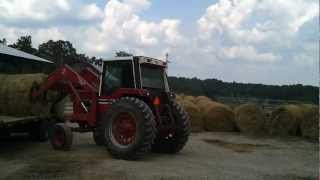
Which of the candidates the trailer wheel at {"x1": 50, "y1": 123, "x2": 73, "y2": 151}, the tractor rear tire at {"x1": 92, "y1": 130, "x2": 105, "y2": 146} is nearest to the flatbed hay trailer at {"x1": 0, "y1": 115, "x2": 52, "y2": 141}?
the trailer wheel at {"x1": 50, "y1": 123, "x2": 73, "y2": 151}

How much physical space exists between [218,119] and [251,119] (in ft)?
4.08

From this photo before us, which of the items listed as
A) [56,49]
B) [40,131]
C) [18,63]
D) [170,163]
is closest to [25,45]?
[56,49]

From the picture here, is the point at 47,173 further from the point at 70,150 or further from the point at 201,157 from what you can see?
the point at 201,157

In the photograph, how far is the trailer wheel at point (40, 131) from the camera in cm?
1440

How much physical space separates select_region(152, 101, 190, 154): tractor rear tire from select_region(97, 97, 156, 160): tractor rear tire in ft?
3.00

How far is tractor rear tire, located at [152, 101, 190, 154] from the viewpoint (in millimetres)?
13070

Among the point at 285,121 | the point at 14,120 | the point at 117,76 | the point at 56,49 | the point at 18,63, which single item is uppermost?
the point at 56,49

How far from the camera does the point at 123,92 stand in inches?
505

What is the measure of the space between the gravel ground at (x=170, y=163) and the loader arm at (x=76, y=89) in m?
0.85

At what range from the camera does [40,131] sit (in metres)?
14.5

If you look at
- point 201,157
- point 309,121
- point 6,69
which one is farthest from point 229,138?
point 6,69

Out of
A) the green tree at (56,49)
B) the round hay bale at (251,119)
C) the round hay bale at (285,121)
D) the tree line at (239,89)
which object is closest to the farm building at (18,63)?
the round hay bale at (251,119)

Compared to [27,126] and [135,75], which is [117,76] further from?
[27,126]

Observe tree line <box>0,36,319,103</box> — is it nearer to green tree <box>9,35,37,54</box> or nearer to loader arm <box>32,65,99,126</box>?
green tree <box>9,35,37,54</box>
